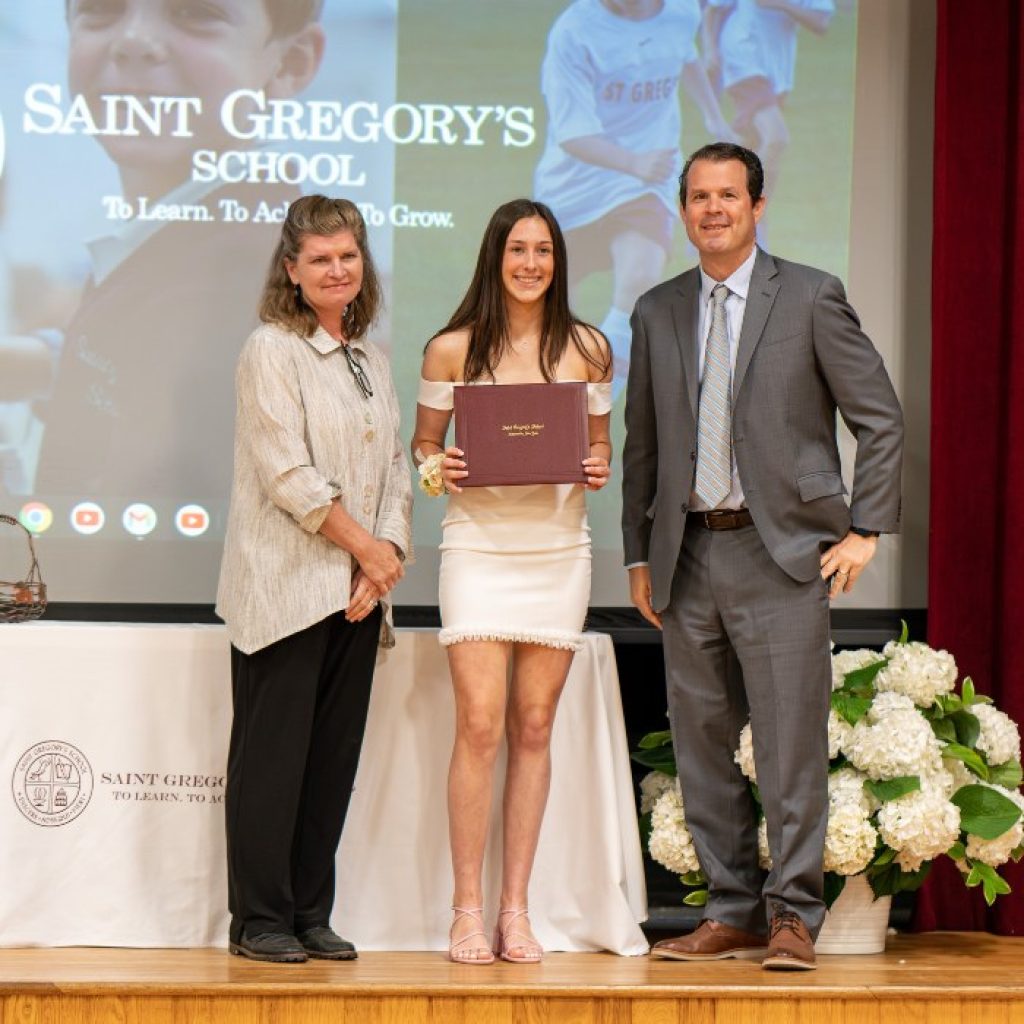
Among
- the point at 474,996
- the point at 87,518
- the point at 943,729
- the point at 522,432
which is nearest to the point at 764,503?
the point at 522,432

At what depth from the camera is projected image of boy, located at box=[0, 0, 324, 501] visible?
14.7 feet

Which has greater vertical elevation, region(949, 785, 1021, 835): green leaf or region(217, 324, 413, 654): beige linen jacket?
region(217, 324, 413, 654): beige linen jacket

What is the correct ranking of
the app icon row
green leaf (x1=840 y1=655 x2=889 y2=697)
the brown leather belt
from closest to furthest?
the brown leather belt, green leaf (x1=840 y1=655 x2=889 y2=697), the app icon row

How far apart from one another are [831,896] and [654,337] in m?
1.36

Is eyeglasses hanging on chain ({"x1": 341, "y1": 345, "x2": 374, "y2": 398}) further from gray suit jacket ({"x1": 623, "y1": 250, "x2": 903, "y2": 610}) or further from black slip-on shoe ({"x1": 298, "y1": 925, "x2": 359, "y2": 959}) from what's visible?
black slip-on shoe ({"x1": 298, "y1": 925, "x2": 359, "y2": 959})

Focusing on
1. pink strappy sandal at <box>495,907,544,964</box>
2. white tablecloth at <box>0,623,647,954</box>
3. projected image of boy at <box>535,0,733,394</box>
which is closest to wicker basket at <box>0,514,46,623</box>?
white tablecloth at <box>0,623,647,954</box>

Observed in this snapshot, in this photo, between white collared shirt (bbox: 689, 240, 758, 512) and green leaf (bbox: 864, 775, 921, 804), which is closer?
white collared shirt (bbox: 689, 240, 758, 512)

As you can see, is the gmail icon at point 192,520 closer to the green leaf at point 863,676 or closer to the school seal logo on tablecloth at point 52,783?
the school seal logo on tablecloth at point 52,783

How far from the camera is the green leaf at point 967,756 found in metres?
3.81

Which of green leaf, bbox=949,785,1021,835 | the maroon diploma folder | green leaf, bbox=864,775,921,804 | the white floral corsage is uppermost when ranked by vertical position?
the maroon diploma folder

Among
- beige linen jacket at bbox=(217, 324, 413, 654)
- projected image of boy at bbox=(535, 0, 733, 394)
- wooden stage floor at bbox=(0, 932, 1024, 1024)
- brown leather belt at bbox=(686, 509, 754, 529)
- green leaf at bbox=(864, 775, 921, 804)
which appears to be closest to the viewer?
wooden stage floor at bbox=(0, 932, 1024, 1024)

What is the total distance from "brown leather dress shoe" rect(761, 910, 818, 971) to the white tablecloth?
14.1 inches

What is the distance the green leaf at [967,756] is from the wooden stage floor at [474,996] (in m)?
0.54

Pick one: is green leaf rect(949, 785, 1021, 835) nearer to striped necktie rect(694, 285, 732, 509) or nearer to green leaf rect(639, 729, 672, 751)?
green leaf rect(639, 729, 672, 751)
